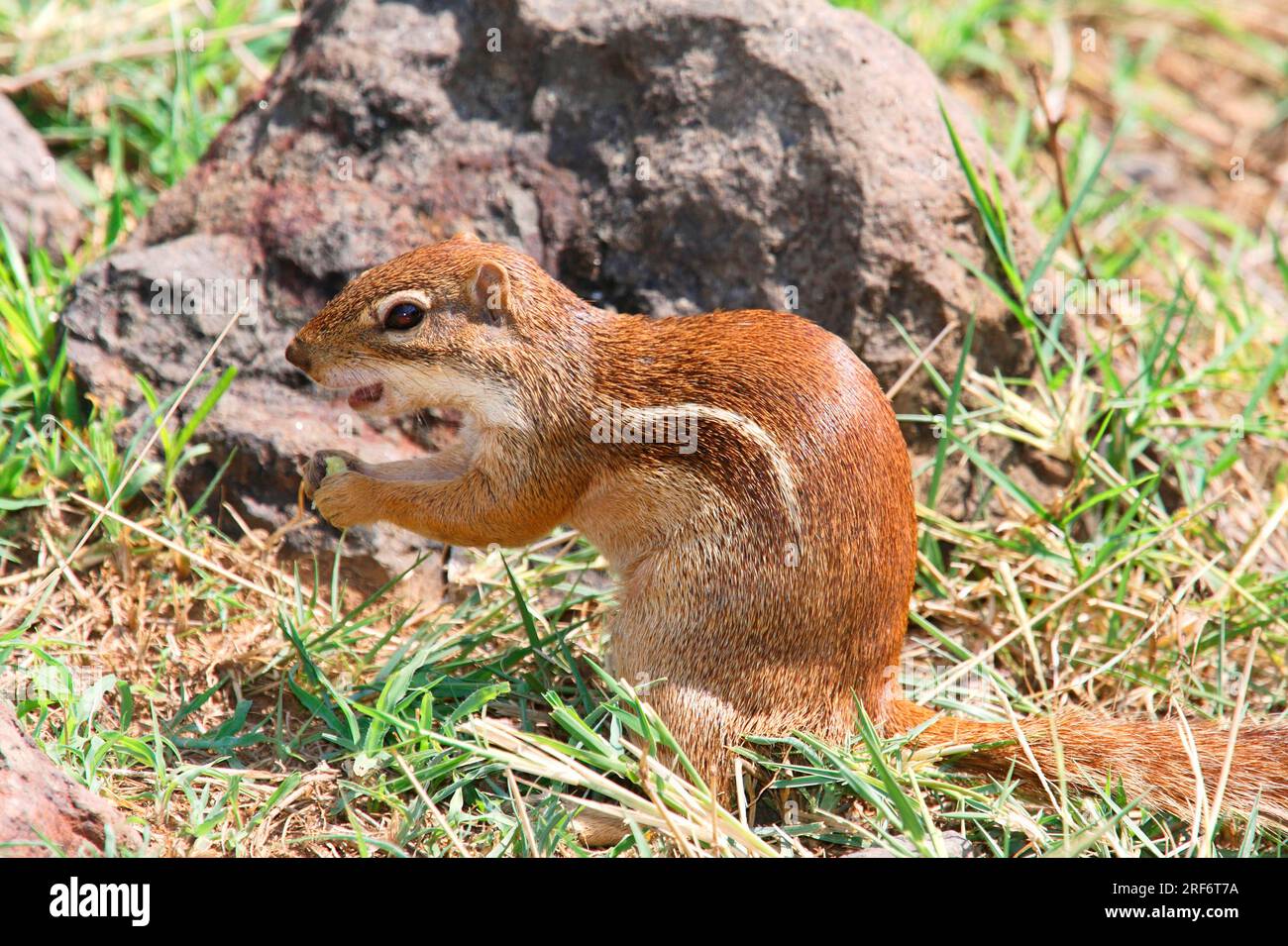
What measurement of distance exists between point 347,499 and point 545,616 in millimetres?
844

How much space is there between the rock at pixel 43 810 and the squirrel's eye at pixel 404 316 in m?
1.50

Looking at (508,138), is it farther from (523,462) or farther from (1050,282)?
(1050,282)

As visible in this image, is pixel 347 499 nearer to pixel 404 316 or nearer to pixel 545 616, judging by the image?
pixel 404 316

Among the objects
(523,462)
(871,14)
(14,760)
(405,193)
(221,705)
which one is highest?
(871,14)

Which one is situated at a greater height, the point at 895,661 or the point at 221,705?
the point at 895,661

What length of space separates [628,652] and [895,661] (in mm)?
805

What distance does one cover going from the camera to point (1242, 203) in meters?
7.15

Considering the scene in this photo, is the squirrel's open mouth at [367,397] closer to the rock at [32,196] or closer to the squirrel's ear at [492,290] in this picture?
the squirrel's ear at [492,290]

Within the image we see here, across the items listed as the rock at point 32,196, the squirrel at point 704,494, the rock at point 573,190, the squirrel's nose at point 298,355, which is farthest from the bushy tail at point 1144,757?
the rock at point 32,196

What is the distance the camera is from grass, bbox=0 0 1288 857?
3.60 m

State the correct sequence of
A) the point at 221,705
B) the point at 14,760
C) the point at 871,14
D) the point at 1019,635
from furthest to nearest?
1. the point at 871,14
2. the point at 1019,635
3. the point at 221,705
4. the point at 14,760

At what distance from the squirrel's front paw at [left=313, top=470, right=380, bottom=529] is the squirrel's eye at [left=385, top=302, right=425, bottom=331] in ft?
1.64

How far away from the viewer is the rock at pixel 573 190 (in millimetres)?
4730

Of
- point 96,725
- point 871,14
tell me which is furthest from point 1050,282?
point 96,725
